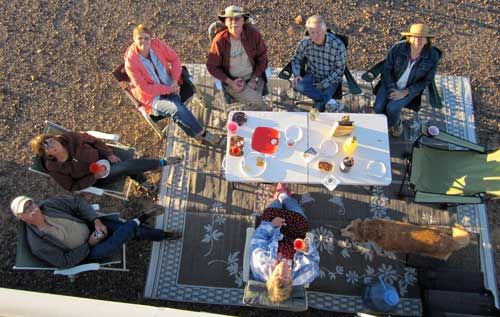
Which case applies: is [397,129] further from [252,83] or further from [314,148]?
[252,83]

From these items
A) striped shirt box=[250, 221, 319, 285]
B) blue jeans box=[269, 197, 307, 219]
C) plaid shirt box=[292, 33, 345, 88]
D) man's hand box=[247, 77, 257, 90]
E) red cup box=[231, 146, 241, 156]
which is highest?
plaid shirt box=[292, 33, 345, 88]

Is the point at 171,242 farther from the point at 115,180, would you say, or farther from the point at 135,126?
the point at 135,126

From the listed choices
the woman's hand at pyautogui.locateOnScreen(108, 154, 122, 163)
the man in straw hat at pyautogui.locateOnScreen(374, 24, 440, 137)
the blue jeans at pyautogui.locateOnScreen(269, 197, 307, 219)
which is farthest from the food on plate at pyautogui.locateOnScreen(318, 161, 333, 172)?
the woman's hand at pyautogui.locateOnScreen(108, 154, 122, 163)

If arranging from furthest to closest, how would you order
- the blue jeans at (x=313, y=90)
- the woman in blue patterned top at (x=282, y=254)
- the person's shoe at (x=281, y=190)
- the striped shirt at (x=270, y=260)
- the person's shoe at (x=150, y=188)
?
the blue jeans at (x=313, y=90) < the person's shoe at (x=150, y=188) < the person's shoe at (x=281, y=190) < the striped shirt at (x=270, y=260) < the woman in blue patterned top at (x=282, y=254)

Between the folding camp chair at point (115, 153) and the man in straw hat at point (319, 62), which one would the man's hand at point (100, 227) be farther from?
the man in straw hat at point (319, 62)

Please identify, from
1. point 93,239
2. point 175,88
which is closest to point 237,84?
point 175,88

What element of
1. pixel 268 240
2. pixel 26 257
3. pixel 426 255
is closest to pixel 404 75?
pixel 426 255

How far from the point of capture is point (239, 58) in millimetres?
4441

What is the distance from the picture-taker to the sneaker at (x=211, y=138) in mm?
4758

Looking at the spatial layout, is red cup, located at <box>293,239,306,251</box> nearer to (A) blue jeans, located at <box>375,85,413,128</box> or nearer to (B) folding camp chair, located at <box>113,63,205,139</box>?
(A) blue jeans, located at <box>375,85,413,128</box>

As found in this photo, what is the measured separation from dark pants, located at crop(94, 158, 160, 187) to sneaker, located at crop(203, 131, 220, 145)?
71 cm

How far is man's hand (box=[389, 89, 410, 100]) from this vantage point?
4.37m

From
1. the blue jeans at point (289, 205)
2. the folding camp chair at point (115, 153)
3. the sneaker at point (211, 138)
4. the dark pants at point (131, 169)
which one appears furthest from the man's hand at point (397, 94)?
the folding camp chair at point (115, 153)

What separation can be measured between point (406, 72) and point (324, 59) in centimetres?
95
